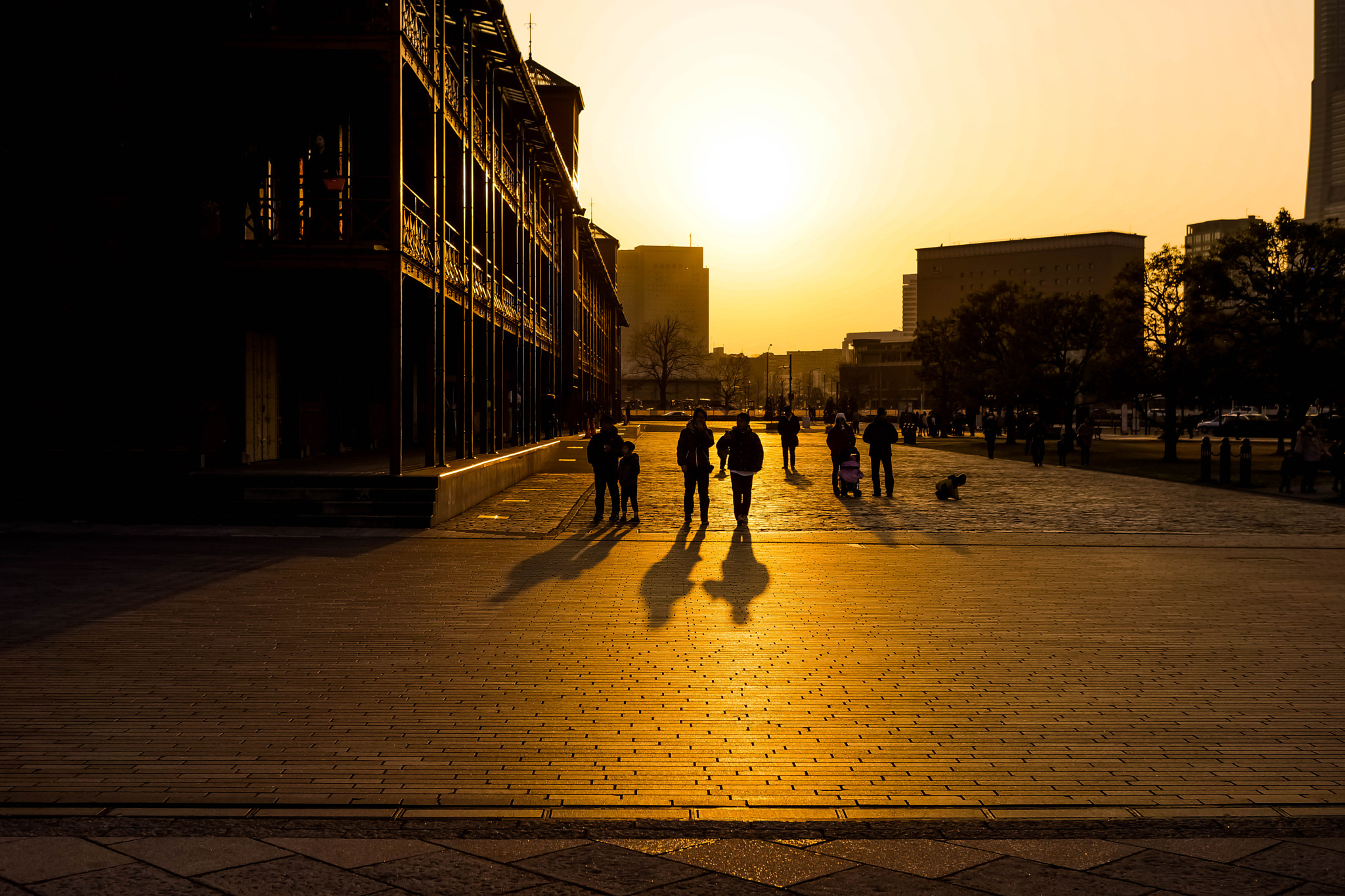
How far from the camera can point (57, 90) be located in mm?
18141

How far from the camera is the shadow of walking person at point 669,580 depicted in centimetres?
942

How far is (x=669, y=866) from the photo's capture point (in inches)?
158

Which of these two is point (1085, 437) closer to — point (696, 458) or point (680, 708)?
point (696, 458)

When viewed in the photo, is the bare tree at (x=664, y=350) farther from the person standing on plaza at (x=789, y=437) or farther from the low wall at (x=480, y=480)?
the low wall at (x=480, y=480)

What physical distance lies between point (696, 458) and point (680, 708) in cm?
1051

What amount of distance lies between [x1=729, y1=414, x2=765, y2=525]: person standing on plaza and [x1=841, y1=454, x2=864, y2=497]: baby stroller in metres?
4.84

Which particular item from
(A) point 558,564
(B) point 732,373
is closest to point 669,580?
(A) point 558,564

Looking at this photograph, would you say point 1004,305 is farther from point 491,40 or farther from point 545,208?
point 491,40

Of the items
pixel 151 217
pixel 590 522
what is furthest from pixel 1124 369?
pixel 151 217

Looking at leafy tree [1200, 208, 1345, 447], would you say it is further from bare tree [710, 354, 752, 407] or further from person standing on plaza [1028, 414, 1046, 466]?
bare tree [710, 354, 752, 407]

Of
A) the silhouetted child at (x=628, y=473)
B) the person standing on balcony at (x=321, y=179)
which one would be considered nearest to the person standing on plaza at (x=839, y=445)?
the silhouetted child at (x=628, y=473)

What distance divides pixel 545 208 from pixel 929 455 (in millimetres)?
17540

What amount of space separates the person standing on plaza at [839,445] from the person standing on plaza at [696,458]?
241 inches

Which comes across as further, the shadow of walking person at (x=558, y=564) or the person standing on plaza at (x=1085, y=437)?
the person standing on plaza at (x=1085, y=437)
